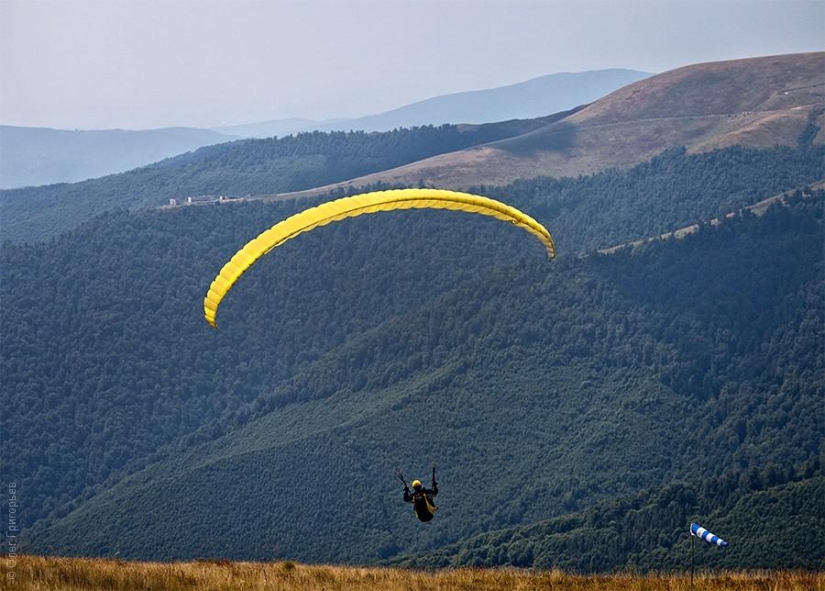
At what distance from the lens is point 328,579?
25.0m

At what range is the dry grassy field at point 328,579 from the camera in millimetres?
23016

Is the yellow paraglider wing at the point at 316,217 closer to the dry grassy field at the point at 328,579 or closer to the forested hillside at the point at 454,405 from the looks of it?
the dry grassy field at the point at 328,579

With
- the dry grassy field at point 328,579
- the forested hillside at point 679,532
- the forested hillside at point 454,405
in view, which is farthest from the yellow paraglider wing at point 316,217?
Answer: the forested hillside at point 454,405

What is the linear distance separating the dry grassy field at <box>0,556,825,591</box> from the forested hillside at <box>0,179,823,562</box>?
10059 cm

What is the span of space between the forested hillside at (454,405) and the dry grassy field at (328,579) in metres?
101

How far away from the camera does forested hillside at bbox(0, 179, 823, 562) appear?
446ft

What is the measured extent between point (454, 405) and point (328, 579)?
125m

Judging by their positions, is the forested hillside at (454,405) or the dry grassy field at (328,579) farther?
the forested hillside at (454,405)

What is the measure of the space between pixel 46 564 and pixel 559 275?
154735 mm

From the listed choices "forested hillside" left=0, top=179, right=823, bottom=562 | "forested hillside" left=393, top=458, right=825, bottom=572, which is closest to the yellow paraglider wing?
"forested hillside" left=393, top=458, right=825, bottom=572

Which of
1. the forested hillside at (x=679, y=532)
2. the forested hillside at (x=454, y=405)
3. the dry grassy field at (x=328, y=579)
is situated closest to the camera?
the dry grassy field at (x=328, y=579)

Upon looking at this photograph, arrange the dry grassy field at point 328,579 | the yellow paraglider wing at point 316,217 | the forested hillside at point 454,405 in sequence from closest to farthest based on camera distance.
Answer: the dry grassy field at point 328,579 < the yellow paraglider wing at point 316,217 < the forested hillside at point 454,405

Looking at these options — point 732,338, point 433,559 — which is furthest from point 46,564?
point 732,338

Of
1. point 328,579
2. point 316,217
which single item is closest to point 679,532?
point 316,217
